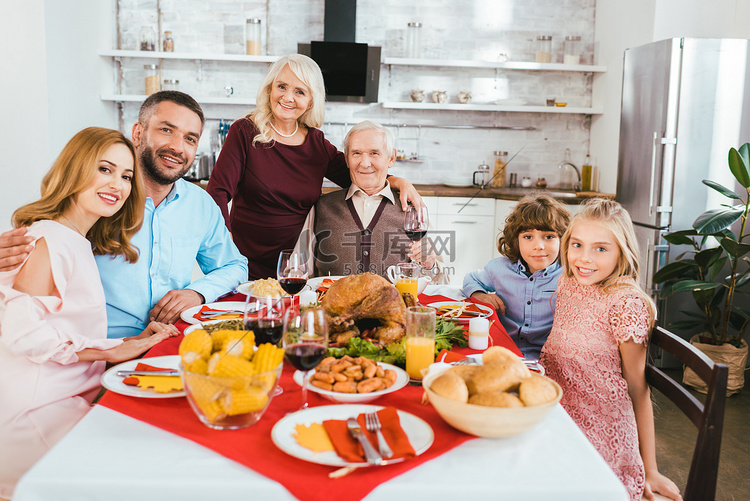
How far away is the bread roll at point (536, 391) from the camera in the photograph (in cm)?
93

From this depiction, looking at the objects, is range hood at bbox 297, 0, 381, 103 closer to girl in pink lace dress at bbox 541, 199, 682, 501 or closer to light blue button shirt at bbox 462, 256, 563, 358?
light blue button shirt at bbox 462, 256, 563, 358

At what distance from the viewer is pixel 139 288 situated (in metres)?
1.88

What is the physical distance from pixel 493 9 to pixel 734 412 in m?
3.82

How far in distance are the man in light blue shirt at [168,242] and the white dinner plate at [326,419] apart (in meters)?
0.91

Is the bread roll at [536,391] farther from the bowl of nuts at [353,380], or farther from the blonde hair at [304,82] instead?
the blonde hair at [304,82]

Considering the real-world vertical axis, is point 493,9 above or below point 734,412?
above

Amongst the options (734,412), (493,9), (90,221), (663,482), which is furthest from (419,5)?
(663,482)

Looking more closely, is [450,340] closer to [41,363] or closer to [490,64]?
[41,363]

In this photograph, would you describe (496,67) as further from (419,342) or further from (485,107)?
(419,342)

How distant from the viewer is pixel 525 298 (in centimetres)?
221

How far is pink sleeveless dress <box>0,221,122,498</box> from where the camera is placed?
4.20ft

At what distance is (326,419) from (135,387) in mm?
404

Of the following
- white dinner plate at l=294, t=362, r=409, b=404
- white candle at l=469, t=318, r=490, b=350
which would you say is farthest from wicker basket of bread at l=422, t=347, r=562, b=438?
white candle at l=469, t=318, r=490, b=350

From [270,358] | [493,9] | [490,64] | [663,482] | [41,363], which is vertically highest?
[493,9]
